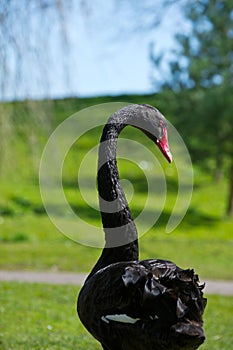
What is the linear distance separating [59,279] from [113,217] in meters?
5.47

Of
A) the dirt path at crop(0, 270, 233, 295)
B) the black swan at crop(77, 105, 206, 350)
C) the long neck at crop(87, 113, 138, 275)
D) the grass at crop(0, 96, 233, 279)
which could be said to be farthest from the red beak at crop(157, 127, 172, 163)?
the dirt path at crop(0, 270, 233, 295)

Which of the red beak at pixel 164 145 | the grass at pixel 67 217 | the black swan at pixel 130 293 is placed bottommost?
the grass at pixel 67 217

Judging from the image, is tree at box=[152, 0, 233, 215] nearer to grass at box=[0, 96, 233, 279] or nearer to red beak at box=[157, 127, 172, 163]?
grass at box=[0, 96, 233, 279]

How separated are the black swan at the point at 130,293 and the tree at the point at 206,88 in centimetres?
1088

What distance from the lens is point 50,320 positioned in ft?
19.1

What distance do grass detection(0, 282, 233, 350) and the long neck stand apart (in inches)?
71.2

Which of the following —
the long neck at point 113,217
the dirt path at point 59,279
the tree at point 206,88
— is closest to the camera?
the long neck at point 113,217

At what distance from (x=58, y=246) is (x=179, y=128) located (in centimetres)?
569

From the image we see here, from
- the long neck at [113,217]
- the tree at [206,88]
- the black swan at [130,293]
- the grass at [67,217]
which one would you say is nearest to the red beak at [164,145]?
the black swan at [130,293]

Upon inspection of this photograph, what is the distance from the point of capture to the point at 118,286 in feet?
9.17

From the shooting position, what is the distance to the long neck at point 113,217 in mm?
3086

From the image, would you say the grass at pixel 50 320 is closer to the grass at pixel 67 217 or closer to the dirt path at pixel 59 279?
the dirt path at pixel 59 279

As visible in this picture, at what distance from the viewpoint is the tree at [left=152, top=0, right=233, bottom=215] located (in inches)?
562

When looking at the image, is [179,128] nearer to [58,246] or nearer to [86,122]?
[58,246]
